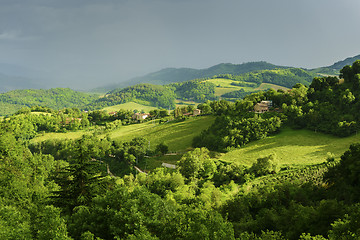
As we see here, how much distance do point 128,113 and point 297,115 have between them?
102 meters

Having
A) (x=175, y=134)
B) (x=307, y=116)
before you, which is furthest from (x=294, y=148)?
(x=175, y=134)

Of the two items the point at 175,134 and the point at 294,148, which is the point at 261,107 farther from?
the point at 175,134

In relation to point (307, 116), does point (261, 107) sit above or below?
above

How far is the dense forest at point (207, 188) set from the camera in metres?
15.0

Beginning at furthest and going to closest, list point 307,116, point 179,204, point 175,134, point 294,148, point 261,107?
point 175,134, point 261,107, point 307,116, point 294,148, point 179,204

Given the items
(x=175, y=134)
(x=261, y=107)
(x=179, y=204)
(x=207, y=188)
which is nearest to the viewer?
(x=179, y=204)

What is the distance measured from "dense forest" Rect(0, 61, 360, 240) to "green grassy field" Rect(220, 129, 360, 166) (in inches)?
95.5

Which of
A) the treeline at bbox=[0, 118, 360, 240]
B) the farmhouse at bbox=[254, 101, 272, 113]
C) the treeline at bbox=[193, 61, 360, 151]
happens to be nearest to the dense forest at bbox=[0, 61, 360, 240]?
the treeline at bbox=[0, 118, 360, 240]

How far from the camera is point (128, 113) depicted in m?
139

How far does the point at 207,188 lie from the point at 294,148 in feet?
84.2

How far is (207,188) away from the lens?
1358 inches

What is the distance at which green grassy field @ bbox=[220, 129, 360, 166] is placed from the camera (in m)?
43.8

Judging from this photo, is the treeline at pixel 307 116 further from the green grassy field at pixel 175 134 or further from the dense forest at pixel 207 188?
the green grassy field at pixel 175 134

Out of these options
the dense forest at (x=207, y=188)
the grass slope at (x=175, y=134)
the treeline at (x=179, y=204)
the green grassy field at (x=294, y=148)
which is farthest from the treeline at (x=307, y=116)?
the treeline at (x=179, y=204)
